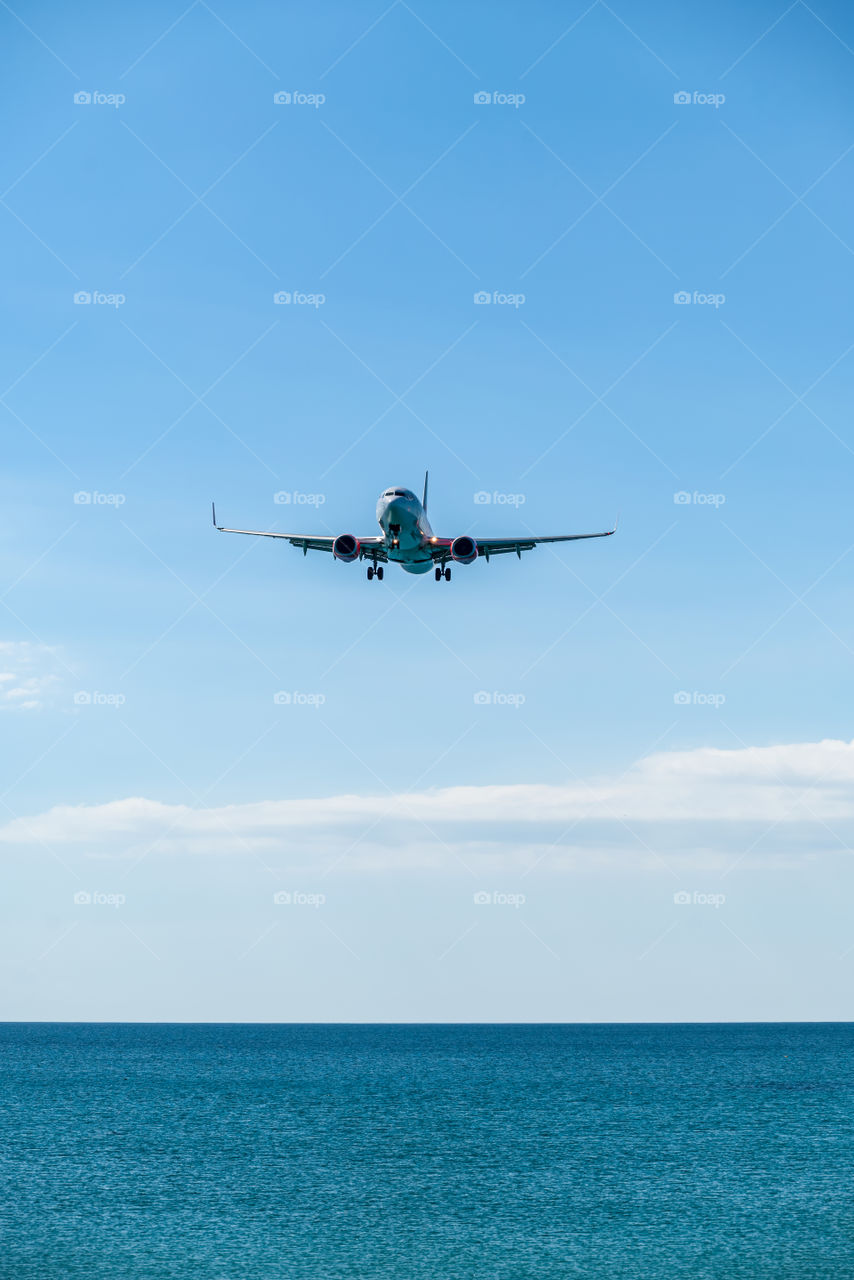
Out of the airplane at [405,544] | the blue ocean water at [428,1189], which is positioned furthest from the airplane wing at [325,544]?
the blue ocean water at [428,1189]

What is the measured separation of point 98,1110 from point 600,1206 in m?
89.5

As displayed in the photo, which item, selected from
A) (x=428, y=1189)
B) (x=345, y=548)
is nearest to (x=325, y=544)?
(x=345, y=548)

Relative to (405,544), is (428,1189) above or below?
below

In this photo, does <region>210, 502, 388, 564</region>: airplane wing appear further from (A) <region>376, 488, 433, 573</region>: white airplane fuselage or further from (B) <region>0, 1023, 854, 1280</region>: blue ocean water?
(B) <region>0, 1023, 854, 1280</region>: blue ocean water

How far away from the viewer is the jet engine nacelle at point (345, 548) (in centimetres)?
7200

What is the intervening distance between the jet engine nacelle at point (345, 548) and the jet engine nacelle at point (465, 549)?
19.2 feet

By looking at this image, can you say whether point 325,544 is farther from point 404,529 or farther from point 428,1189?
point 428,1189

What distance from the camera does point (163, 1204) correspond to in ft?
289

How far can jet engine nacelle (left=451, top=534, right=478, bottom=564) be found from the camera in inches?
2852

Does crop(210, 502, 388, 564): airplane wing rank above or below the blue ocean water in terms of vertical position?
above

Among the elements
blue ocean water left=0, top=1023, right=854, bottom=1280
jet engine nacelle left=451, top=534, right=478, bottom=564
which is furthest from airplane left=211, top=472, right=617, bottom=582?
blue ocean water left=0, top=1023, right=854, bottom=1280

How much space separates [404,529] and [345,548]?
388 cm

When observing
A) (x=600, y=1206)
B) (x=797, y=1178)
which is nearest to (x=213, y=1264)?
(x=600, y=1206)

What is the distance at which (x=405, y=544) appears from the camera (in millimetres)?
71938
